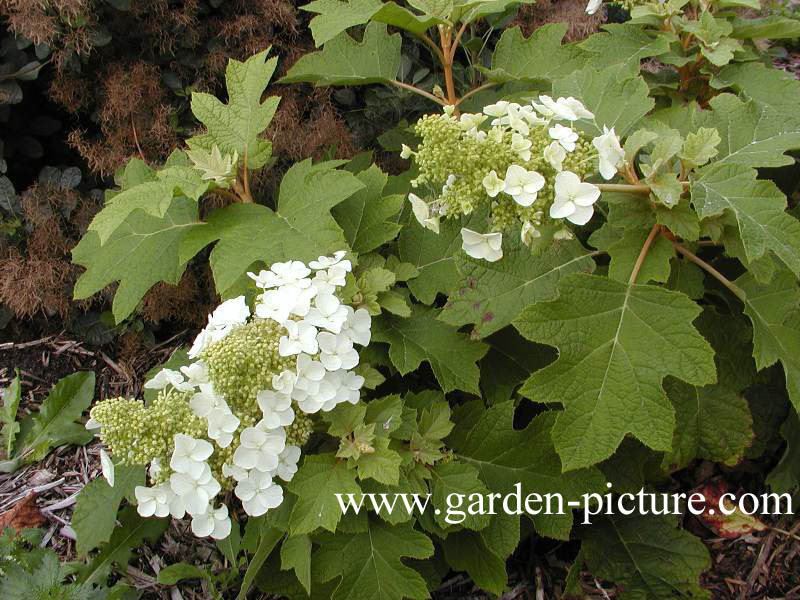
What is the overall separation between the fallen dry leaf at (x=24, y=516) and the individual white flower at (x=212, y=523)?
Answer: 1132mm

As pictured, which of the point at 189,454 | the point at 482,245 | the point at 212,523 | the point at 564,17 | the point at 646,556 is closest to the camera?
the point at 189,454

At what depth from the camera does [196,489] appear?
1443 mm

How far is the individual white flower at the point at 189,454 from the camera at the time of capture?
1.41 m

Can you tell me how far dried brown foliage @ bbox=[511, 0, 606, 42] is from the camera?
283 cm

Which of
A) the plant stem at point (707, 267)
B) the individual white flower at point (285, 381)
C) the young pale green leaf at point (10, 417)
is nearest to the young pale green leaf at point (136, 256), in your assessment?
the individual white flower at point (285, 381)

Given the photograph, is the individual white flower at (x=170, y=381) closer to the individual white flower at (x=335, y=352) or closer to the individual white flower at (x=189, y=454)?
the individual white flower at (x=189, y=454)

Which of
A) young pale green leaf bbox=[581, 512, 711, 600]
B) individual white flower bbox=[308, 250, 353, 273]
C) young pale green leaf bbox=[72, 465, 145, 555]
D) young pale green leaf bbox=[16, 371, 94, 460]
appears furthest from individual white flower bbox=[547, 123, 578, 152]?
→ young pale green leaf bbox=[16, 371, 94, 460]

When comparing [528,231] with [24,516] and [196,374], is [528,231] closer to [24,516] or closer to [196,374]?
[196,374]

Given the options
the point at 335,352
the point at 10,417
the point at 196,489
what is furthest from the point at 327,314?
the point at 10,417

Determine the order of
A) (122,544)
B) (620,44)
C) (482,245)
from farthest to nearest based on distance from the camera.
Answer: (620,44) < (122,544) < (482,245)

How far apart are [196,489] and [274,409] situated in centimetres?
22

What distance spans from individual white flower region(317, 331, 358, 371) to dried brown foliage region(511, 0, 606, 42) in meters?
1.83

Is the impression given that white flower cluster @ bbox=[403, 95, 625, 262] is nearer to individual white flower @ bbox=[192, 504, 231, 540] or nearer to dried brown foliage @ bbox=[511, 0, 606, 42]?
individual white flower @ bbox=[192, 504, 231, 540]

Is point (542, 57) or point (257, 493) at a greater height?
point (542, 57)
